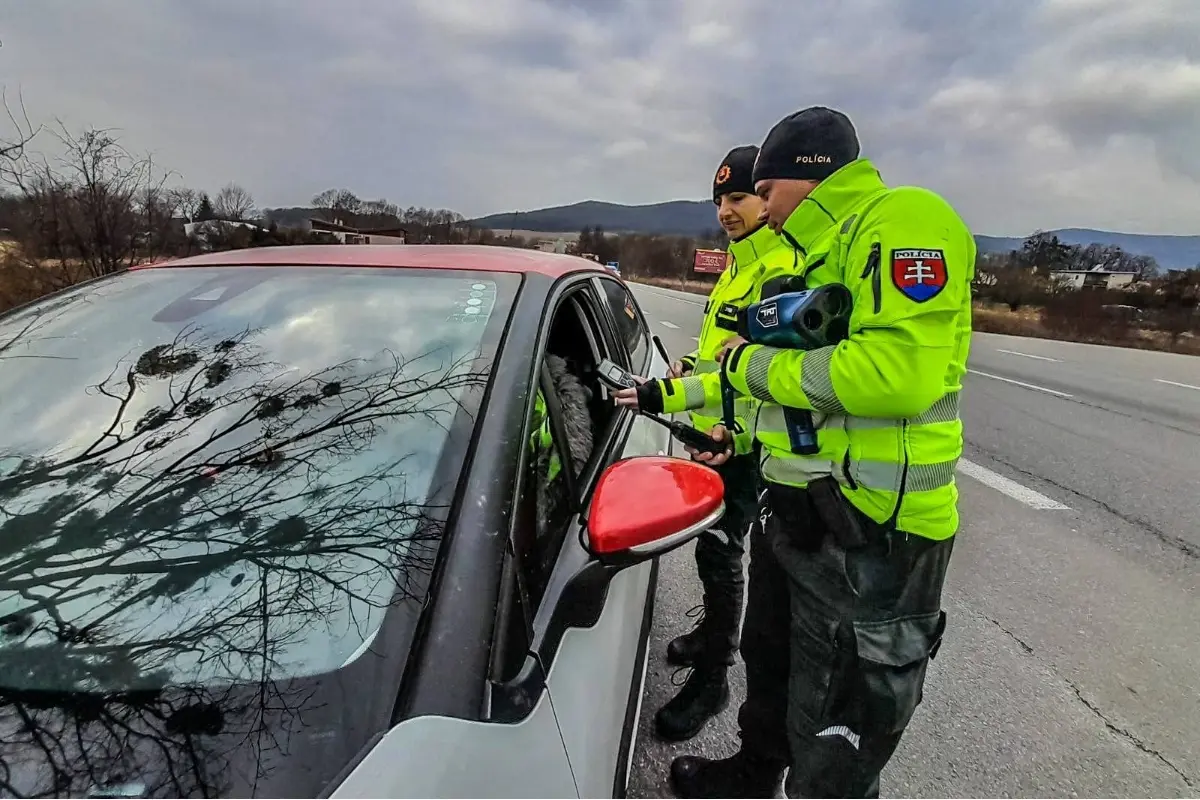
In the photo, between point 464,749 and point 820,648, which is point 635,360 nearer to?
point 820,648

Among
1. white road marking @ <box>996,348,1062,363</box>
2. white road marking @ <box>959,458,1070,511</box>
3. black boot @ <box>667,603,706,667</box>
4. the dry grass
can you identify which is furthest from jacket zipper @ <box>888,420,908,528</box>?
the dry grass

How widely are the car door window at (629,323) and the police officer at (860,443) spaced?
1.28 metres

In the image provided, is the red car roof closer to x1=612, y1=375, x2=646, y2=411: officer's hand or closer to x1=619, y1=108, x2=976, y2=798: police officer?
x1=612, y1=375, x2=646, y2=411: officer's hand

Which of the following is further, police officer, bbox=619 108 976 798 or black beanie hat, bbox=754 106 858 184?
black beanie hat, bbox=754 106 858 184

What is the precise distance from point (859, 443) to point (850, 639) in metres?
0.42

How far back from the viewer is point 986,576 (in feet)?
11.3

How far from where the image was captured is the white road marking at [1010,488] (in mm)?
4387

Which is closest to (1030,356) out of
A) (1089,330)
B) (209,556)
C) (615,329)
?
(1089,330)

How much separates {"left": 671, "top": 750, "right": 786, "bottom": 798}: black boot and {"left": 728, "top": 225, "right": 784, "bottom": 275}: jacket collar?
1521mm

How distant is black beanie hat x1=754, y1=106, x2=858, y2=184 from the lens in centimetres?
151

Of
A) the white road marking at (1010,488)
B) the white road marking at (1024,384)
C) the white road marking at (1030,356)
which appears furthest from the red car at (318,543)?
the white road marking at (1030,356)

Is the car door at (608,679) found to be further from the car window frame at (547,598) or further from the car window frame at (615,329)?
the car window frame at (615,329)

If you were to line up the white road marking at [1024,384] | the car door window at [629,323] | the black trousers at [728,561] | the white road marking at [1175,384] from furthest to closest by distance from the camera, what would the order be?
the white road marking at [1175,384] < the white road marking at [1024,384] < the car door window at [629,323] < the black trousers at [728,561]

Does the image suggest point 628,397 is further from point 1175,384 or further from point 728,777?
point 1175,384
